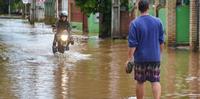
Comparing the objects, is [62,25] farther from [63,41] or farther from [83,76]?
[83,76]

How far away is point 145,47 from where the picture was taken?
32.2 feet

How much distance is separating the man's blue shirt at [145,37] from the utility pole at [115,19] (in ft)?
86.5

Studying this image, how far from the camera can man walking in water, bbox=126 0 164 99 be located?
973 cm

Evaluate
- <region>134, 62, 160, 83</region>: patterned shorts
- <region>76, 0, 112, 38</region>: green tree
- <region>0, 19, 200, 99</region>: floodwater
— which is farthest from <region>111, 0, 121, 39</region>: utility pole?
<region>134, 62, 160, 83</region>: patterned shorts

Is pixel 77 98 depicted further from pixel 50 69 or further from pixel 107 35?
pixel 107 35

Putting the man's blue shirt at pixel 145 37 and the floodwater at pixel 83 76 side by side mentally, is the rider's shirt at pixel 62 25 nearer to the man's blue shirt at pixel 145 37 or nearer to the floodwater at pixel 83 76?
the floodwater at pixel 83 76

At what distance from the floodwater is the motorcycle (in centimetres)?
29

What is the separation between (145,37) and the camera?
9.77 meters

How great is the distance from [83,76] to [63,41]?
24.0 feet

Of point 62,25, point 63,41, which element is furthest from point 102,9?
point 62,25

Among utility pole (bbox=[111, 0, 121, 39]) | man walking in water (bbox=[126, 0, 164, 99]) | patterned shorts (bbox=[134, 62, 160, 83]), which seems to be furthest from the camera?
utility pole (bbox=[111, 0, 121, 39])

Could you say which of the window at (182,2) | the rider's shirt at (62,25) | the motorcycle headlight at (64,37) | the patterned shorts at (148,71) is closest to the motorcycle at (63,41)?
the motorcycle headlight at (64,37)

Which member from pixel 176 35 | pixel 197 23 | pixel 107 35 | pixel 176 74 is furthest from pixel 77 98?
pixel 107 35

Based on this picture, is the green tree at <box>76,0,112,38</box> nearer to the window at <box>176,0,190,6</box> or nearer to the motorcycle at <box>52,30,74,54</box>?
the window at <box>176,0,190,6</box>
